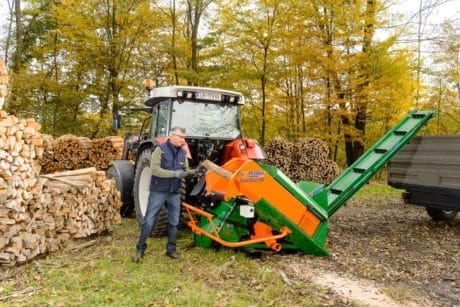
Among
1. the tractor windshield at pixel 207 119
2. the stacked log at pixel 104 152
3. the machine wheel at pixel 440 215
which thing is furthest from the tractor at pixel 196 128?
the stacked log at pixel 104 152

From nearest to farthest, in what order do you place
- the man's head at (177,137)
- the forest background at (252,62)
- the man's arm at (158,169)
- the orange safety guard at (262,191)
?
the orange safety guard at (262,191)
the man's arm at (158,169)
the man's head at (177,137)
the forest background at (252,62)

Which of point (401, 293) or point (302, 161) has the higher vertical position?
point (302, 161)

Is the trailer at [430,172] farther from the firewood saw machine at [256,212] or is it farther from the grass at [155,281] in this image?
the grass at [155,281]

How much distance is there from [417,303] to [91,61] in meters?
16.7

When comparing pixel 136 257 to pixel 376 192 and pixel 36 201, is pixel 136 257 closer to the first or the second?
pixel 36 201

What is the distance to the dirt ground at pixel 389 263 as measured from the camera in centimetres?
439

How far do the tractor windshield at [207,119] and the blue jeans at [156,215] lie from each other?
1640 mm

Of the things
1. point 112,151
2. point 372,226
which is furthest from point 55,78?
point 372,226

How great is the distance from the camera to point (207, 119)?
7.30 m

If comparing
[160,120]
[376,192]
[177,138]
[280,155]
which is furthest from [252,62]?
[177,138]

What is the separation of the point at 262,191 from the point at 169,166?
4.07ft

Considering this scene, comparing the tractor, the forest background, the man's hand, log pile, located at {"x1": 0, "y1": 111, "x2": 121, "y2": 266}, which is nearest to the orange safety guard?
the man's hand

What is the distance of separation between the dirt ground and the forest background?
6543mm

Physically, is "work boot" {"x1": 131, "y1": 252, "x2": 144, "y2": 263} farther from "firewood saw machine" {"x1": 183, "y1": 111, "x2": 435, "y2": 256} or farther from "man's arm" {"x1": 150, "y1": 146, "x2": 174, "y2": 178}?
"man's arm" {"x1": 150, "y1": 146, "x2": 174, "y2": 178}
